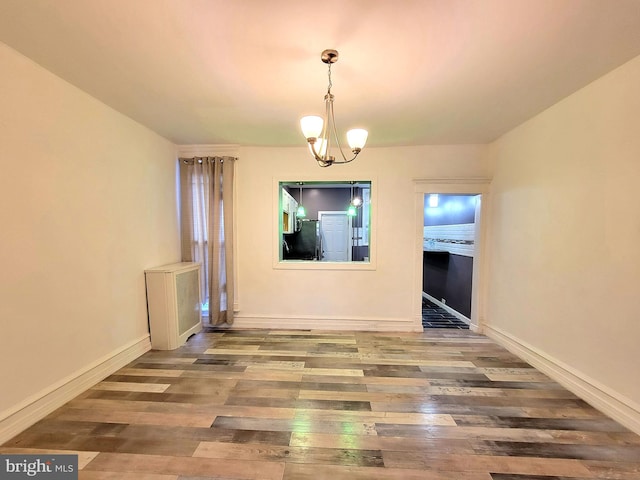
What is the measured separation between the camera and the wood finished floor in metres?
1.52

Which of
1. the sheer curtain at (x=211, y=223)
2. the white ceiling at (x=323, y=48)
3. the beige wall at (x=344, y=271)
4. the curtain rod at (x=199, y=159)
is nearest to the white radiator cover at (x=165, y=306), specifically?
the sheer curtain at (x=211, y=223)

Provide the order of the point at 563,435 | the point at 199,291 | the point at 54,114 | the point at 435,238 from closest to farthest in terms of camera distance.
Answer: the point at 563,435 → the point at 54,114 → the point at 199,291 → the point at 435,238

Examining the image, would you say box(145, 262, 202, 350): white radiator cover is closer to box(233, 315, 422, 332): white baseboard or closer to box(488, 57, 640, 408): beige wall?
box(233, 315, 422, 332): white baseboard

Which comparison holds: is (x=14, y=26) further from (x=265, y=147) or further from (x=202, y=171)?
(x=265, y=147)

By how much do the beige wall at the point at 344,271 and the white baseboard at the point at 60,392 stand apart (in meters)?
1.43

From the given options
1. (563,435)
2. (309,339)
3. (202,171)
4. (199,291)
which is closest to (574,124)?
(563,435)

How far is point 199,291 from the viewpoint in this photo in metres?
3.61

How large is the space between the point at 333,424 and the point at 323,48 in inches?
101

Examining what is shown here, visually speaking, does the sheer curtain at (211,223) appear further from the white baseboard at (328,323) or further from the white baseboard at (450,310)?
the white baseboard at (450,310)

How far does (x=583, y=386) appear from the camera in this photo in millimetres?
2170

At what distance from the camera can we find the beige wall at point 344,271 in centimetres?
362

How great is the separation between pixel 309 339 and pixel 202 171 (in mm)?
2713

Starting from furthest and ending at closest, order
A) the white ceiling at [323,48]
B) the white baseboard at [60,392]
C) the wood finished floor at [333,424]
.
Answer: the white baseboard at [60,392] → the wood finished floor at [333,424] → the white ceiling at [323,48]

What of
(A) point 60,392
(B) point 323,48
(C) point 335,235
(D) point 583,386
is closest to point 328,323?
(D) point 583,386
